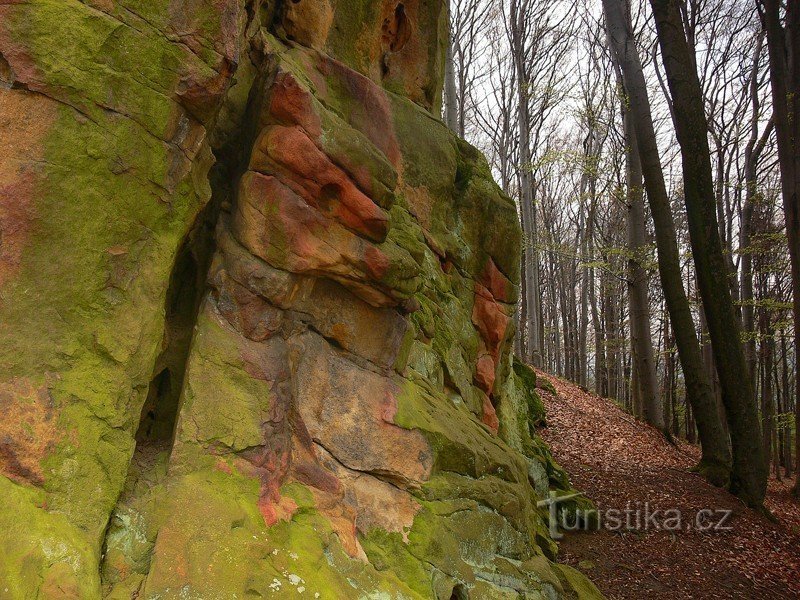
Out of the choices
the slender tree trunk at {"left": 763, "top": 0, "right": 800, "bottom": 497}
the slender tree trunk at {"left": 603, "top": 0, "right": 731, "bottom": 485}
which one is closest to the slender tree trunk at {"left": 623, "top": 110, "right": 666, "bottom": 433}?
the slender tree trunk at {"left": 603, "top": 0, "right": 731, "bottom": 485}

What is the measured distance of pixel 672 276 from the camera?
36.2 feet

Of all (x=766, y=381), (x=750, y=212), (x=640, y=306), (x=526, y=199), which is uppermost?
(x=526, y=199)

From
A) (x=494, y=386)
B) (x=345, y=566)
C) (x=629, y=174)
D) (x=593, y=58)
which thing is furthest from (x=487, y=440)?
(x=593, y=58)

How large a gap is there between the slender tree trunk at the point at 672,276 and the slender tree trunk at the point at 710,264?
0.78 metres

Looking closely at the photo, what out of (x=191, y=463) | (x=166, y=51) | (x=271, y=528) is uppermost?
(x=166, y=51)

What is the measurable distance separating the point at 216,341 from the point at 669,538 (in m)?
7.54

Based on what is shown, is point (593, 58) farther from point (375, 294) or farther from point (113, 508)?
point (113, 508)

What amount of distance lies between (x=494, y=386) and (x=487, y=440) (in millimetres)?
2201

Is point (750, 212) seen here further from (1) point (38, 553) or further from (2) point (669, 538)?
(1) point (38, 553)

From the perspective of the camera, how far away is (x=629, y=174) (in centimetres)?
1480

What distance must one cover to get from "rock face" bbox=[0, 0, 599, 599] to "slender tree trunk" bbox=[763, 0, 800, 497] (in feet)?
24.0

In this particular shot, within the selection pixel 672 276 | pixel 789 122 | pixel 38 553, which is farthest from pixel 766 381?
pixel 38 553

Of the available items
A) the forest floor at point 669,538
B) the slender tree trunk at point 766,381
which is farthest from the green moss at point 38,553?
the slender tree trunk at point 766,381

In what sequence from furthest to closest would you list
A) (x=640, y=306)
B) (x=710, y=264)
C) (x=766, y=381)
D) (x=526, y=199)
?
(x=526, y=199)
(x=766, y=381)
(x=640, y=306)
(x=710, y=264)
